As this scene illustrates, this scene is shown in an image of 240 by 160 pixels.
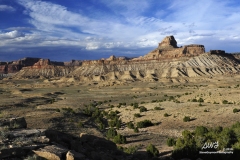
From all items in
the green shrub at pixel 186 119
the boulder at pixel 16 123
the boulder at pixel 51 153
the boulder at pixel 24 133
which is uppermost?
the boulder at pixel 16 123

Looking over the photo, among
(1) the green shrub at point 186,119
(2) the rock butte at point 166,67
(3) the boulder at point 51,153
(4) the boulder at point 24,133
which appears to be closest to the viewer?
(3) the boulder at point 51,153

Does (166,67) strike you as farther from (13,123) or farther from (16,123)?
(13,123)

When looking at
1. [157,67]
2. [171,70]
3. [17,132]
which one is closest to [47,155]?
[17,132]

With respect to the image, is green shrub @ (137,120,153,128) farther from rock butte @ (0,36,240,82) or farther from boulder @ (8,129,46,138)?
rock butte @ (0,36,240,82)

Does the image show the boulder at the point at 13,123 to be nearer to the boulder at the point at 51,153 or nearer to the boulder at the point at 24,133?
the boulder at the point at 24,133

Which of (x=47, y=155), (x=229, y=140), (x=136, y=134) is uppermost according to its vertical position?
(x=47, y=155)

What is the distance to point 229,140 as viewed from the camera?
14.4m

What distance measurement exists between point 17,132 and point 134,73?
137127mm

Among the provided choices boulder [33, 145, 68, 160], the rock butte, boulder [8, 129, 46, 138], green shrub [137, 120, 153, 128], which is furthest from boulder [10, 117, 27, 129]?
the rock butte

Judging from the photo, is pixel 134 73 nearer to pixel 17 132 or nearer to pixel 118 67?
pixel 118 67

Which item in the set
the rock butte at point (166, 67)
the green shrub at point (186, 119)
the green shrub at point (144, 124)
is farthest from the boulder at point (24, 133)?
the rock butte at point (166, 67)

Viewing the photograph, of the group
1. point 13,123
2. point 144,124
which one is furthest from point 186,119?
point 13,123

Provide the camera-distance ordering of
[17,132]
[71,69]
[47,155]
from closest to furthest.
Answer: [47,155], [17,132], [71,69]

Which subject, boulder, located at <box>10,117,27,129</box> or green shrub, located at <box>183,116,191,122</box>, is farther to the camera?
green shrub, located at <box>183,116,191,122</box>
